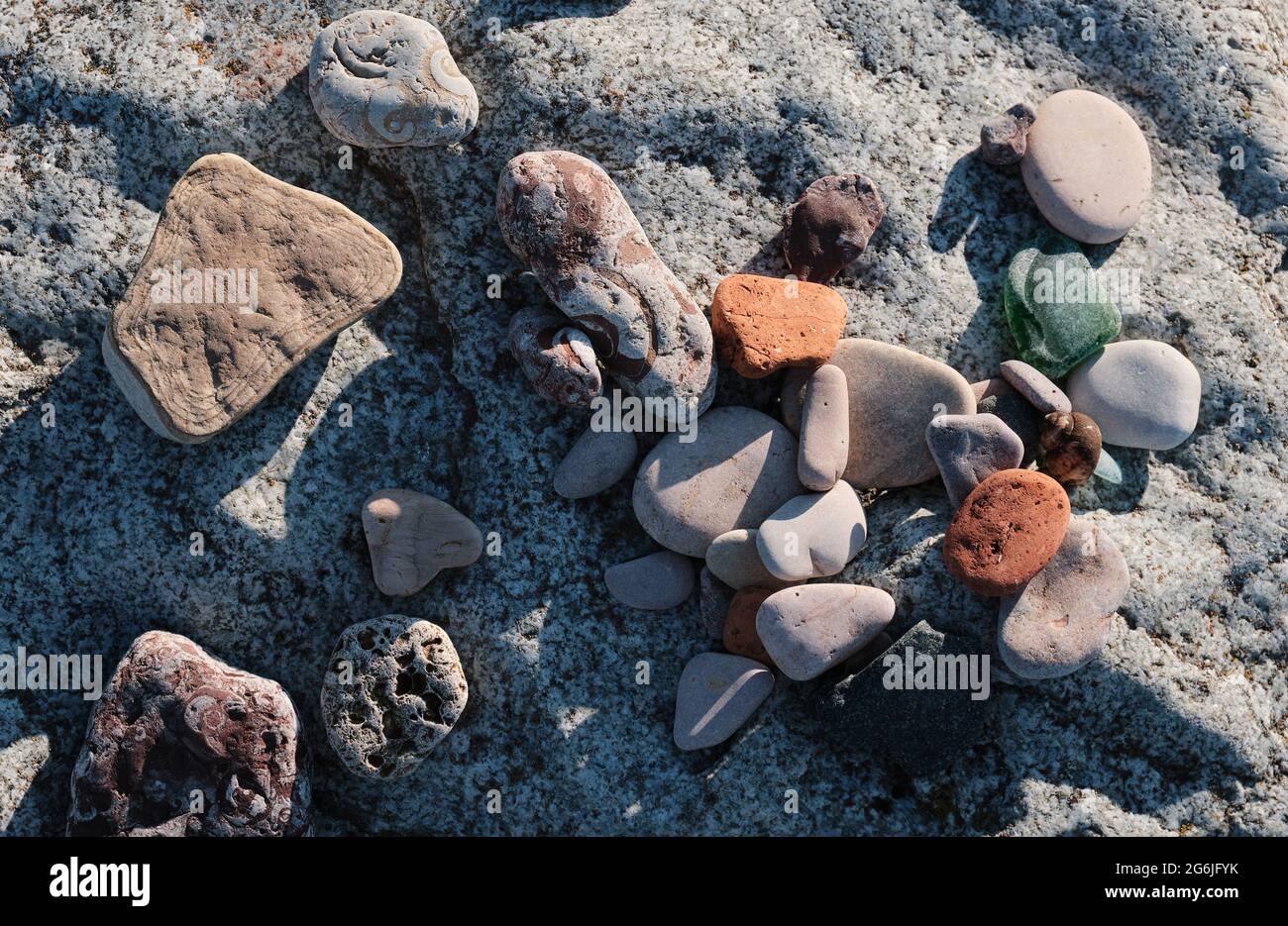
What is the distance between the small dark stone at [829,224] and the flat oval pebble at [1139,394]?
1.14 meters

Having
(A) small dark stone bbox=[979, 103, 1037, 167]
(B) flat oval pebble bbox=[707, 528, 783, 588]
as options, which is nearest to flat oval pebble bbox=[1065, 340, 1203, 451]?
(A) small dark stone bbox=[979, 103, 1037, 167]

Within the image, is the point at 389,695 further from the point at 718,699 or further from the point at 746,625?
the point at 746,625

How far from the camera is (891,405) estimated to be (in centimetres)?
441

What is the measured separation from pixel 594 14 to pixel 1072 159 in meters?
Answer: 2.22

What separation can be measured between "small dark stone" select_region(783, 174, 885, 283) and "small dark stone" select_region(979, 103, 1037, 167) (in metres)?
0.60

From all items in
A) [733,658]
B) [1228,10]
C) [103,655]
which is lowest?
[103,655]

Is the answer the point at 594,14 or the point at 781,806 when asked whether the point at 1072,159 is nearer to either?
the point at 594,14

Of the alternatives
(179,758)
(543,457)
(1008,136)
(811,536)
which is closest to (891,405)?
(811,536)

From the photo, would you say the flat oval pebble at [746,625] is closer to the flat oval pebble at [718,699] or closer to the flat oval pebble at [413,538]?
the flat oval pebble at [718,699]

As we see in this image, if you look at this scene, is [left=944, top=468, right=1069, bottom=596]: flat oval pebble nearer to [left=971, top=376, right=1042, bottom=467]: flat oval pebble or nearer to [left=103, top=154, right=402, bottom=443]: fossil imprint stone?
[left=971, top=376, right=1042, bottom=467]: flat oval pebble

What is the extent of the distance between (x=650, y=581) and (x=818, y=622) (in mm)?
724

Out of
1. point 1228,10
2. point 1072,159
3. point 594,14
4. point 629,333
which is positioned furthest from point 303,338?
point 1228,10

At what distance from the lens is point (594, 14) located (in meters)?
4.62

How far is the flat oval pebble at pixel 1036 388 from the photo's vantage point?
172 inches
